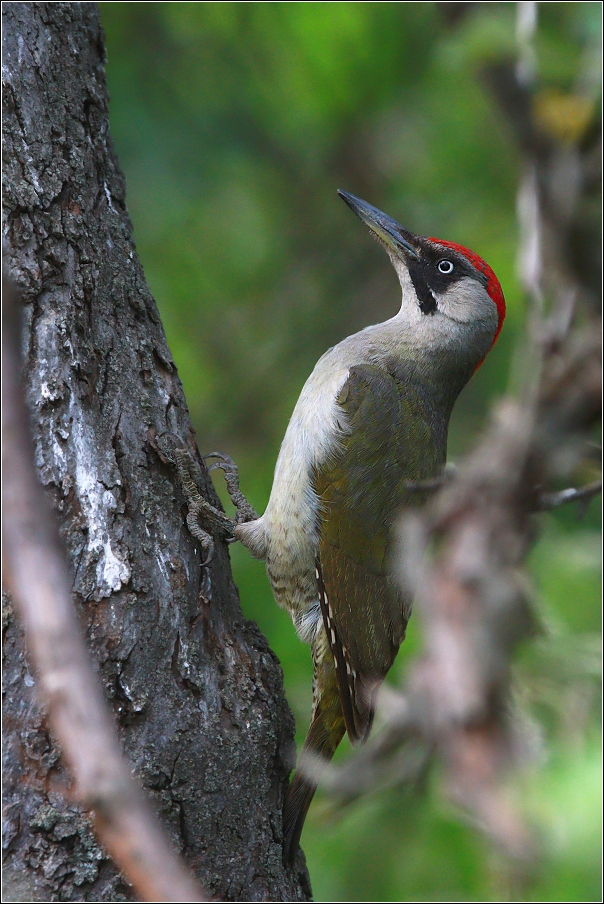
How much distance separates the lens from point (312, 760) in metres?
2.69

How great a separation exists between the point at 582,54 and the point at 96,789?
12.3ft

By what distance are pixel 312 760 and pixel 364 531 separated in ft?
2.60

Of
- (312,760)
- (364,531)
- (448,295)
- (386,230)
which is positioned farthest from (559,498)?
(386,230)

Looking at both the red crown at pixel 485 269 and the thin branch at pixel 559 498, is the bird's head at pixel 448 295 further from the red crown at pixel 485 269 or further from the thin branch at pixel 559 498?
the thin branch at pixel 559 498

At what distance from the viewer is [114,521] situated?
217 cm

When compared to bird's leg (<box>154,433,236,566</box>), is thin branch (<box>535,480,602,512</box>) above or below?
below

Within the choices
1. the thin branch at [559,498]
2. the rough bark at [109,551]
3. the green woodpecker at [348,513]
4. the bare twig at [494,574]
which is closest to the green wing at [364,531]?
the green woodpecker at [348,513]

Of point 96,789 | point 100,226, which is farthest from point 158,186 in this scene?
point 96,789

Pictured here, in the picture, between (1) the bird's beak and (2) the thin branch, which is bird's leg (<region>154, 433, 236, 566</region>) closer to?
(2) the thin branch

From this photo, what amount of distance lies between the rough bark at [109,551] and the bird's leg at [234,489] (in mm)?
866

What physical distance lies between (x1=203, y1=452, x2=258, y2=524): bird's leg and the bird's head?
3.10 feet

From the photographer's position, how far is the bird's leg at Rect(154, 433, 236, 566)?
2414 mm

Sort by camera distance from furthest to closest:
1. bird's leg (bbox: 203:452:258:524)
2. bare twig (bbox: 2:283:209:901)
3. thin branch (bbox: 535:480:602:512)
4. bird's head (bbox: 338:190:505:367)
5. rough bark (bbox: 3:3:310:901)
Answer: bird's head (bbox: 338:190:505:367)
bird's leg (bbox: 203:452:258:524)
rough bark (bbox: 3:3:310:901)
thin branch (bbox: 535:480:602:512)
bare twig (bbox: 2:283:209:901)

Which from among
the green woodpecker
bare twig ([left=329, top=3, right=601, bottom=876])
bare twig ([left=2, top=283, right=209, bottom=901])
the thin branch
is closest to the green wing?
the green woodpecker
